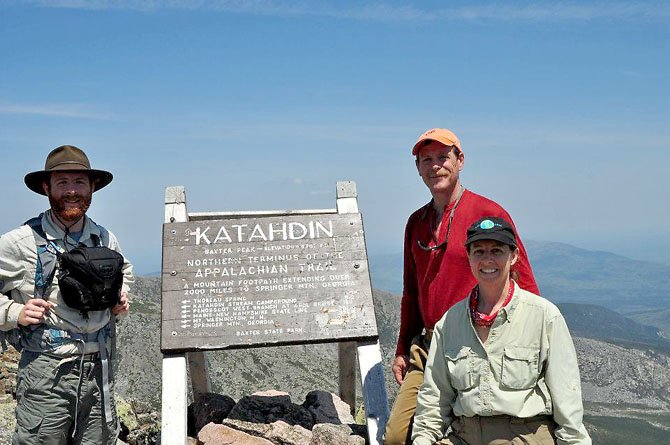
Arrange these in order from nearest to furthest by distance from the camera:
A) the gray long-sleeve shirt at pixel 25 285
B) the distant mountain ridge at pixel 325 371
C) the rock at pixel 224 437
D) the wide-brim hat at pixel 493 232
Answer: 1. the wide-brim hat at pixel 493 232
2. the gray long-sleeve shirt at pixel 25 285
3. the rock at pixel 224 437
4. the distant mountain ridge at pixel 325 371

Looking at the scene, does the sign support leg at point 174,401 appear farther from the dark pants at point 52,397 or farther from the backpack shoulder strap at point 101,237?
the backpack shoulder strap at point 101,237

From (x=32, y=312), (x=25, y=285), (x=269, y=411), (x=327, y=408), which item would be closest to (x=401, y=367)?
(x=327, y=408)

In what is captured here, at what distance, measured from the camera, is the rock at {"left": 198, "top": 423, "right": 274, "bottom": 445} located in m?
8.02

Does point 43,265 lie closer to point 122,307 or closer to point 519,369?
point 122,307

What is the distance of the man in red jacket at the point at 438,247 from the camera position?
6750mm

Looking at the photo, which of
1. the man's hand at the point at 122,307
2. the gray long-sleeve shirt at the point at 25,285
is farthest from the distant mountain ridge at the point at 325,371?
the gray long-sleeve shirt at the point at 25,285

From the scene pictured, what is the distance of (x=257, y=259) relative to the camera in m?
8.09

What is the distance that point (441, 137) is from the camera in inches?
272

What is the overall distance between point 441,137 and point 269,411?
4.95 m

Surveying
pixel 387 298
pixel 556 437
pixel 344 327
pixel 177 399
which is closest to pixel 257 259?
pixel 344 327

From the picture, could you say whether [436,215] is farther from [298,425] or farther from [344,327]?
[298,425]

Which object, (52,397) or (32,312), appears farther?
(52,397)

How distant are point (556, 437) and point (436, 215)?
2.71 m

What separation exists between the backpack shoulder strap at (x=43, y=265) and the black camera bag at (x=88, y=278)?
95mm
